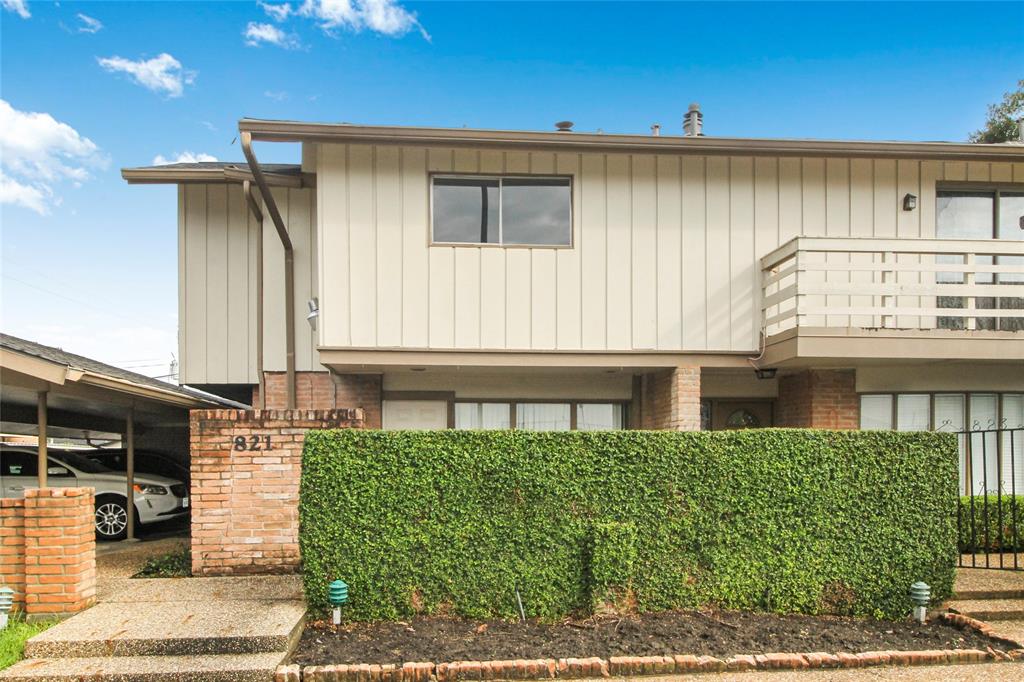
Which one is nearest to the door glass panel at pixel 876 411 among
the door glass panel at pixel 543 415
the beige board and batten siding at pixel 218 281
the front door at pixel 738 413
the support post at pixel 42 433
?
the front door at pixel 738 413

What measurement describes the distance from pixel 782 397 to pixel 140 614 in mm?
8876

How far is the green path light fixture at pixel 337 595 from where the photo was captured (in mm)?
5613

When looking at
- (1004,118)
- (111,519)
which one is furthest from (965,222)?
(1004,118)

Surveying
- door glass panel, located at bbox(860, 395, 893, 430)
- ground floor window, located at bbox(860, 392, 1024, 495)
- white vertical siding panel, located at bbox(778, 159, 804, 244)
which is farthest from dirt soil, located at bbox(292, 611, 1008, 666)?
white vertical siding panel, located at bbox(778, 159, 804, 244)

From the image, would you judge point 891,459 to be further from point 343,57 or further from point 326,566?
point 343,57

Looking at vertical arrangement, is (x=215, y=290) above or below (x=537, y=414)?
above

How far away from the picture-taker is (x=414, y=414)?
10.3 meters

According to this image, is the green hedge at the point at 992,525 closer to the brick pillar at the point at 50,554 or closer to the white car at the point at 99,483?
the brick pillar at the point at 50,554

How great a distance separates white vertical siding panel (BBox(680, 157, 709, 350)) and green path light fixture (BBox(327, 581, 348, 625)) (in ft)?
18.3

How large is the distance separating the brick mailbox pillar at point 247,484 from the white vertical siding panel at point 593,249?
359 centimetres

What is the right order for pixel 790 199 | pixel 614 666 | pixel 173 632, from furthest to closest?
pixel 790 199, pixel 173 632, pixel 614 666

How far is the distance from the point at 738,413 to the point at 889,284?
3012mm

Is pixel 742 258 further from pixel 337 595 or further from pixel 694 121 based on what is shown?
pixel 337 595

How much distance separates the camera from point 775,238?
9.58 m
